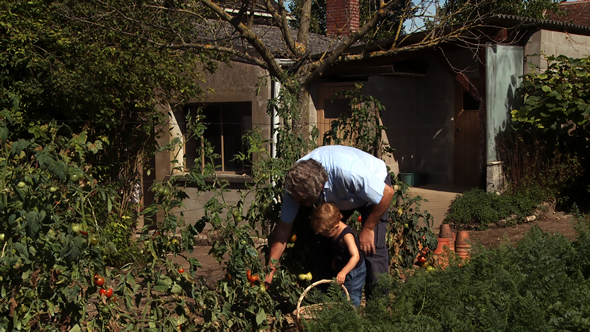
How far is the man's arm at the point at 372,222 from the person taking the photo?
379 centimetres

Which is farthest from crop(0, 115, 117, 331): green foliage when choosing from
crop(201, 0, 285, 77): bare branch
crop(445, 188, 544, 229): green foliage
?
crop(445, 188, 544, 229): green foliage

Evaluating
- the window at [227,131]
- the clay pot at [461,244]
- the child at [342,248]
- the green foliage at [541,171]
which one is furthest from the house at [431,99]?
the child at [342,248]

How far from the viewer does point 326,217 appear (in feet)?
12.5

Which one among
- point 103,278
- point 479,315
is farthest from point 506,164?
point 103,278

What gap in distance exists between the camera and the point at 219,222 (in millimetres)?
3301

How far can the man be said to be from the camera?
355cm

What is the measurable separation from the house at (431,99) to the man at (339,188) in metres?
4.89

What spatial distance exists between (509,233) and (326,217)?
4.65 m

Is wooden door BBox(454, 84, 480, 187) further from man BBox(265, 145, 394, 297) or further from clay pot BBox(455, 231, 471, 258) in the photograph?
man BBox(265, 145, 394, 297)

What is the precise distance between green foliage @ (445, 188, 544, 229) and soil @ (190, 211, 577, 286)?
0.16 m

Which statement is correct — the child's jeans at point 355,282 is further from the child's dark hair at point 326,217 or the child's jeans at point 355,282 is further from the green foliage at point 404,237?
the green foliage at point 404,237

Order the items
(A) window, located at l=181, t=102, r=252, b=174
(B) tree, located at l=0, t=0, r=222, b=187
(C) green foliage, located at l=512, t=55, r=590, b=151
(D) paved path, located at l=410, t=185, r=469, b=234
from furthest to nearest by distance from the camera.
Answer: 1. (A) window, located at l=181, t=102, r=252, b=174
2. (D) paved path, located at l=410, t=185, r=469, b=234
3. (C) green foliage, located at l=512, t=55, r=590, b=151
4. (B) tree, located at l=0, t=0, r=222, b=187

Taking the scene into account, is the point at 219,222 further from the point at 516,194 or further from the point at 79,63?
the point at 516,194

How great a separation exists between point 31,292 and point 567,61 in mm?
8078
